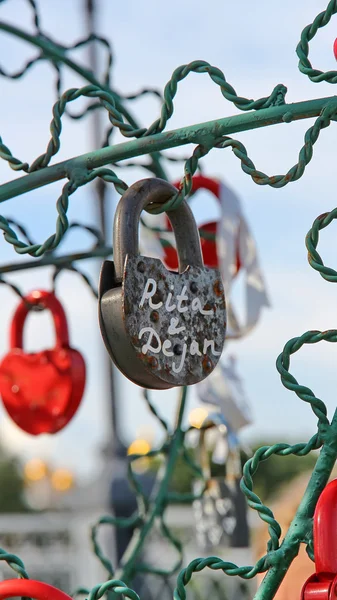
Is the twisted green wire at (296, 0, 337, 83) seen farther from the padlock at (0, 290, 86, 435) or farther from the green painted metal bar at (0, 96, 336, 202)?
the padlock at (0, 290, 86, 435)

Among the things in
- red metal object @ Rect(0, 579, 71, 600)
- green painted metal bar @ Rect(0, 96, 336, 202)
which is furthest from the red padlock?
red metal object @ Rect(0, 579, 71, 600)

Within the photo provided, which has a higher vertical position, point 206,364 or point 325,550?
point 206,364

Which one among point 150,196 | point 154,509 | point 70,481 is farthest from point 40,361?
point 70,481

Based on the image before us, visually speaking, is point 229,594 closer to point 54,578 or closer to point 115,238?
point 54,578

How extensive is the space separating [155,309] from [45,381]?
1.31 meters

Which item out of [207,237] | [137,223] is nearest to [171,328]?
[137,223]

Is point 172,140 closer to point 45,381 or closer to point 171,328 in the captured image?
point 171,328

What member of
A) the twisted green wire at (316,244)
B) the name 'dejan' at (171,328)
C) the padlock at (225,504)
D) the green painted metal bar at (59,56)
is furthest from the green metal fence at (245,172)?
the padlock at (225,504)

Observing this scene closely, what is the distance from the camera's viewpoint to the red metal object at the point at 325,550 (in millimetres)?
1005

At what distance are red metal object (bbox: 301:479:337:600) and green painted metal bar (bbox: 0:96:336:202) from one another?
0.45 meters

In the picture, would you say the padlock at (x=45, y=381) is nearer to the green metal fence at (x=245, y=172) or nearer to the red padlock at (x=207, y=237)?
the red padlock at (x=207, y=237)

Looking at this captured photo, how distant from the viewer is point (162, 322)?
1.15 m

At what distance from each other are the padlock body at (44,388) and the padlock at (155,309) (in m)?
1.17

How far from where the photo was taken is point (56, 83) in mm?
2344
